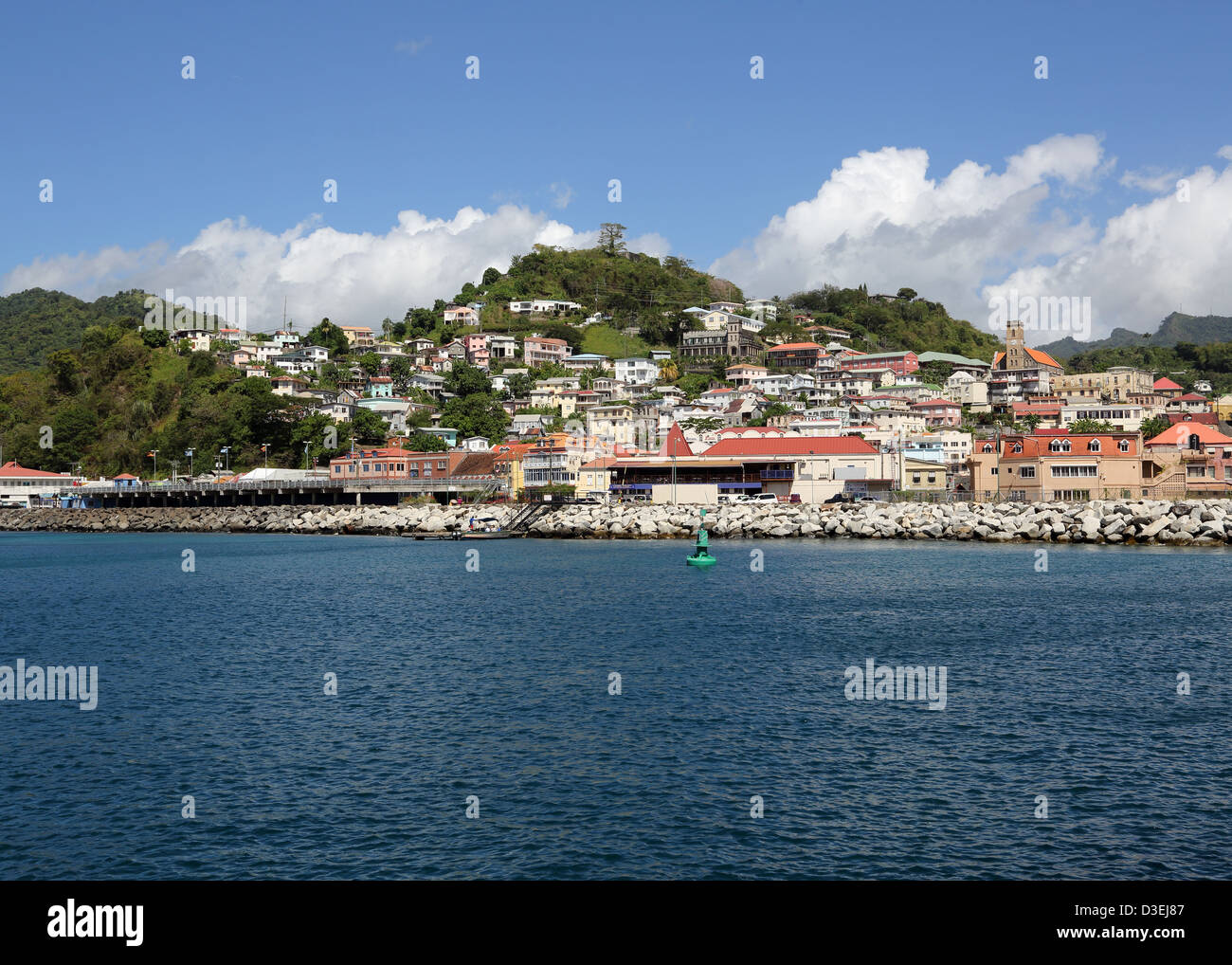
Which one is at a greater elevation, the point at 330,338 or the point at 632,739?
the point at 330,338

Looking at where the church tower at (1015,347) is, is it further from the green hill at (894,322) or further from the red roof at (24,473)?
the red roof at (24,473)

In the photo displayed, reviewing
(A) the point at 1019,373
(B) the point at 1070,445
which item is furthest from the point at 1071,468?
(A) the point at 1019,373

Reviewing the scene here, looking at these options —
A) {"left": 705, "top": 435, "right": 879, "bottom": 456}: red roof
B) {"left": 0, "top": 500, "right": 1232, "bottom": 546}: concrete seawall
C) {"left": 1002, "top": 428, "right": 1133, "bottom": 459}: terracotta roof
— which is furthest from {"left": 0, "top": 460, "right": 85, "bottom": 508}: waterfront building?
{"left": 1002, "top": 428, "right": 1133, "bottom": 459}: terracotta roof

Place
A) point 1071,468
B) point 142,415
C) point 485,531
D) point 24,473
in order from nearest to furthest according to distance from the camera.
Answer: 1. point 1071,468
2. point 485,531
3. point 24,473
4. point 142,415

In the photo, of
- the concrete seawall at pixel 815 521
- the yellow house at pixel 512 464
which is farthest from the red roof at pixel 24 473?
the yellow house at pixel 512 464

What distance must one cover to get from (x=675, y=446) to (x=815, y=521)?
20096mm

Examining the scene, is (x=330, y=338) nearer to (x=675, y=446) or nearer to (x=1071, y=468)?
(x=675, y=446)

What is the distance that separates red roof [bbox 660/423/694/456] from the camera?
78.2m

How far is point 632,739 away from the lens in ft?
55.8

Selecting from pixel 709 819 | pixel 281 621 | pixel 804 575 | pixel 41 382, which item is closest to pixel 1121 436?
pixel 804 575

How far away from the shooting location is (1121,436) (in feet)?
216

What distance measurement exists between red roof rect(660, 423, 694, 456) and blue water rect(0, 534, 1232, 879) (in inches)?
1707

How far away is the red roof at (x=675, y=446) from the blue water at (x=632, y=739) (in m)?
43.4
